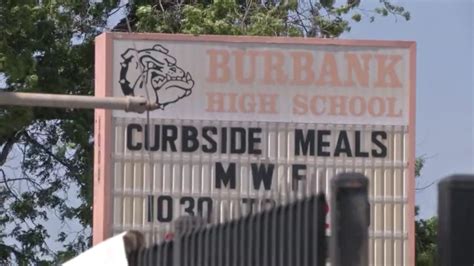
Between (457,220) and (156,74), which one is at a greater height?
(156,74)

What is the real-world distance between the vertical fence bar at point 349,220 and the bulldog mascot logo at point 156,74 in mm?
10003

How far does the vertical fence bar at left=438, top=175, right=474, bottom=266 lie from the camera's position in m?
3.42

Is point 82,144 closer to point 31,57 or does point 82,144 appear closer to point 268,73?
point 31,57

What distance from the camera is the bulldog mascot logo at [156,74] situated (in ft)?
44.2

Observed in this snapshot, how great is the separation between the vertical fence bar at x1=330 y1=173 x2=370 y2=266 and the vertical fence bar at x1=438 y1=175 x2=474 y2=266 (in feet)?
0.78

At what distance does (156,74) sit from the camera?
13.5 metres

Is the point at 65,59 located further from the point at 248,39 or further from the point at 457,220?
the point at 457,220

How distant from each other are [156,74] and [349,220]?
33.3 feet

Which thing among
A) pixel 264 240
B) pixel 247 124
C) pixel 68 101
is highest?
pixel 68 101

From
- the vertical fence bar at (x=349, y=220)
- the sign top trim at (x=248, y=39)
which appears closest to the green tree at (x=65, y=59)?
the sign top trim at (x=248, y=39)

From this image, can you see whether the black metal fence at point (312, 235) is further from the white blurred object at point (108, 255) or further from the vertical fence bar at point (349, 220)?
the white blurred object at point (108, 255)

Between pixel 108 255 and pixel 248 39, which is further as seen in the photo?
pixel 248 39

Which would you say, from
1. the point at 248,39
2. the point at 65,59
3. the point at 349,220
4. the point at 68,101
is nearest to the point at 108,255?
the point at 68,101

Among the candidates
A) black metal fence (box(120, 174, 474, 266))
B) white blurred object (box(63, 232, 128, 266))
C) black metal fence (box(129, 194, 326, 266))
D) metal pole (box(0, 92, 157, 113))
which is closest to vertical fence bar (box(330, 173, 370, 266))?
black metal fence (box(120, 174, 474, 266))
